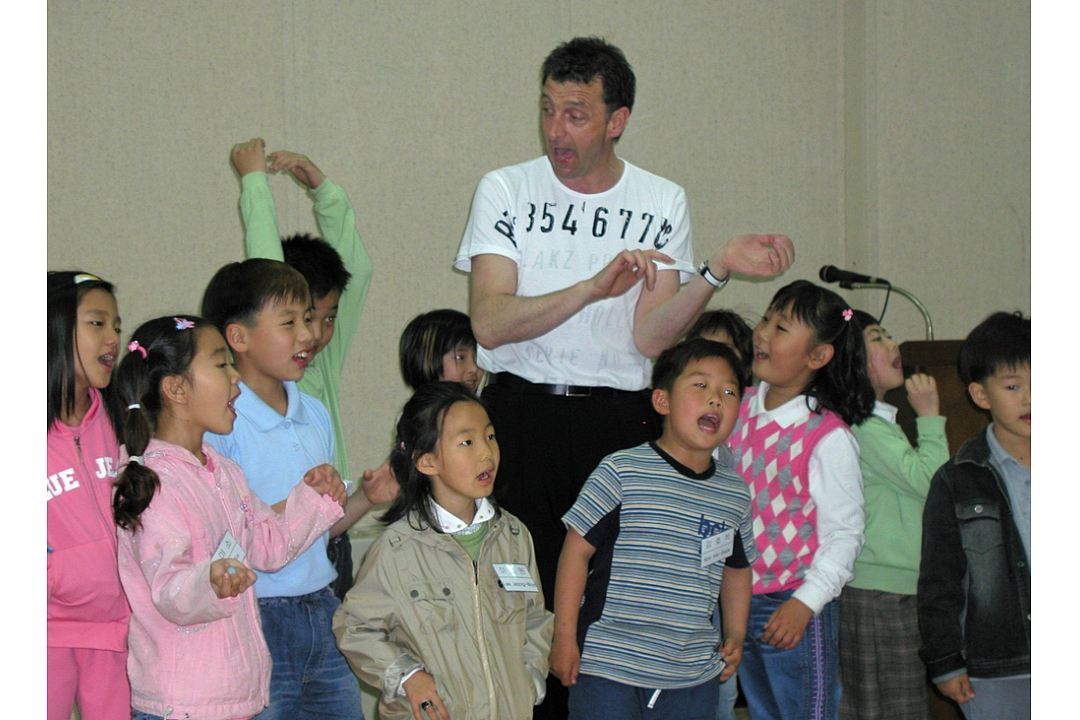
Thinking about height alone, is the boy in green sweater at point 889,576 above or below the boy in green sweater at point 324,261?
below

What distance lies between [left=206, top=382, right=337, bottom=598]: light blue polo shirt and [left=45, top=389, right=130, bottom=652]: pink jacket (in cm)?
29

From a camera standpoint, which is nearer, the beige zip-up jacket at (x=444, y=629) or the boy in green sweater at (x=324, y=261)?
the beige zip-up jacket at (x=444, y=629)

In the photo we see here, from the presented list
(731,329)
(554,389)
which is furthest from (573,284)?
(731,329)

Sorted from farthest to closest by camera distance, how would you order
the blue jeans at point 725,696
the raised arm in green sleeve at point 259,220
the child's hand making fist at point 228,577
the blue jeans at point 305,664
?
the raised arm in green sleeve at point 259,220 < the blue jeans at point 725,696 < the blue jeans at point 305,664 < the child's hand making fist at point 228,577

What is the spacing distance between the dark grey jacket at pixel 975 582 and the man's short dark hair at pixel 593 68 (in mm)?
1271

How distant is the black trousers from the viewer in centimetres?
243

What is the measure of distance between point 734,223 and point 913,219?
0.96 metres

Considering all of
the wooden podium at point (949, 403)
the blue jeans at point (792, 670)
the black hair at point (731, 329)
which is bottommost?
the blue jeans at point (792, 670)

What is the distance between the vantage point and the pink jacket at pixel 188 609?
1857 mm

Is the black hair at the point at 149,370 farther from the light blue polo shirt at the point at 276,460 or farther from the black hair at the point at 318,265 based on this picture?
the black hair at the point at 318,265

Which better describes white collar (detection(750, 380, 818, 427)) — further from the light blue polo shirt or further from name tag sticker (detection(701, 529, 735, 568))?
the light blue polo shirt

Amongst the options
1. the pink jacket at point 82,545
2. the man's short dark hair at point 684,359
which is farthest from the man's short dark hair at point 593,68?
the pink jacket at point 82,545

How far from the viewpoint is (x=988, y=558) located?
2219 mm

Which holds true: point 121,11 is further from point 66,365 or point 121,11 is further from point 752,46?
point 752,46
